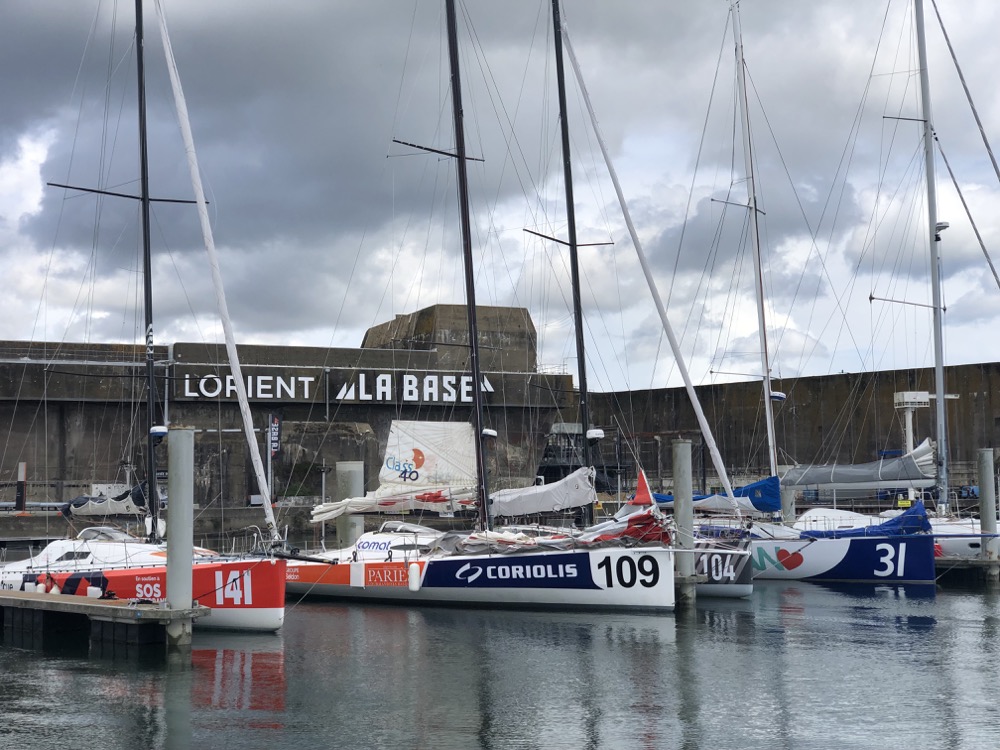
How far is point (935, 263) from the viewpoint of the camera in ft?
104

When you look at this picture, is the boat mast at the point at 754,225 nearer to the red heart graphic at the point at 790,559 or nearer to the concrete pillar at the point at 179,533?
the red heart graphic at the point at 790,559

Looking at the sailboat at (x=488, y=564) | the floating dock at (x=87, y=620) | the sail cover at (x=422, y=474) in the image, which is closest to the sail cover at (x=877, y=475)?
the sail cover at (x=422, y=474)

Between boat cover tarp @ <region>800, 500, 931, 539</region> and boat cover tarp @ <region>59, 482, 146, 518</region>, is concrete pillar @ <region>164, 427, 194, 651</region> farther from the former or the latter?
boat cover tarp @ <region>800, 500, 931, 539</region>

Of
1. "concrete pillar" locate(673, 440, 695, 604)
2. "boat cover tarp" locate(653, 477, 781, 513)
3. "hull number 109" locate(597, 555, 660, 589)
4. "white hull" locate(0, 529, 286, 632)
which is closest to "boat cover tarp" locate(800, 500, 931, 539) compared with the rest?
"boat cover tarp" locate(653, 477, 781, 513)

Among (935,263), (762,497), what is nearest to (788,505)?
(762,497)

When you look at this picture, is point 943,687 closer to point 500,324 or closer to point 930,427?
point 930,427

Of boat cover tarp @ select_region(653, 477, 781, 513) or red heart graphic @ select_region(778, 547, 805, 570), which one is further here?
red heart graphic @ select_region(778, 547, 805, 570)

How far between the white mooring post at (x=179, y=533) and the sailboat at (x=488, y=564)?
6300 mm

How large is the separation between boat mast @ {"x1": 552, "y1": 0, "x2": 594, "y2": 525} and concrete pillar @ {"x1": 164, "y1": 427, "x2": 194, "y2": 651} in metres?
10.4

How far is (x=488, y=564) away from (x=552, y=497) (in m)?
3.32

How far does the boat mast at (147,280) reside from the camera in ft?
78.8

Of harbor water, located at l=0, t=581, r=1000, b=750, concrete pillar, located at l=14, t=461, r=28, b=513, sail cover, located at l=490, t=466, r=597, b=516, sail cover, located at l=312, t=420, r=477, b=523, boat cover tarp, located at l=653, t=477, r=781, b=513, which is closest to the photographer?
harbor water, located at l=0, t=581, r=1000, b=750

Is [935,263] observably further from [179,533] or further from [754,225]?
[179,533]

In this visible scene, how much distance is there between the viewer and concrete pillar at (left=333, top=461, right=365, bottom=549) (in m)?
30.5
